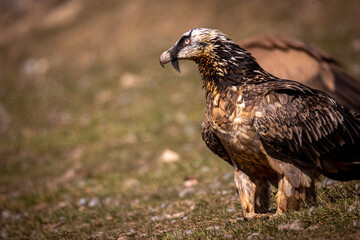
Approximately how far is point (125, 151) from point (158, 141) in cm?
92

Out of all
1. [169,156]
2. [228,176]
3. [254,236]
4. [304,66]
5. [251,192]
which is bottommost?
[254,236]

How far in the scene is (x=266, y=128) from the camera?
4465 millimetres

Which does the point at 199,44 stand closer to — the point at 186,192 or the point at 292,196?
the point at 292,196

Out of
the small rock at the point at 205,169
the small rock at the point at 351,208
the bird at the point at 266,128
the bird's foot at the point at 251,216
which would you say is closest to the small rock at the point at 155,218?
the bird's foot at the point at 251,216

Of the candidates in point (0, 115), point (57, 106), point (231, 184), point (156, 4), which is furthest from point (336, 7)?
point (0, 115)

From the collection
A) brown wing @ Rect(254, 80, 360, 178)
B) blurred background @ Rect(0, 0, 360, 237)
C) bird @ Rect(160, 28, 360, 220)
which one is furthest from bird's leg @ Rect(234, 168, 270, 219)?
blurred background @ Rect(0, 0, 360, 237)

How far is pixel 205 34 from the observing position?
16.3ft

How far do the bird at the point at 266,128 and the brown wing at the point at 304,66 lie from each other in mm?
2309

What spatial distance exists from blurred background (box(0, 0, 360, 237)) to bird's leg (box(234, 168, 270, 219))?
4.54 ft

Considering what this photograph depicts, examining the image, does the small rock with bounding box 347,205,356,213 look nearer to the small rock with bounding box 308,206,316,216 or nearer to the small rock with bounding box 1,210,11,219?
the small rock with bounding box 308,206,316,216

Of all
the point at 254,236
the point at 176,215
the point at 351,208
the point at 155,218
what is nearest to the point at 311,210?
the point at 351,208

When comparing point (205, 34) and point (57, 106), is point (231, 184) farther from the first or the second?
point (57, 106)

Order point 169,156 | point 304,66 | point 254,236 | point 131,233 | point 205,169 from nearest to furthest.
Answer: point 254,236 → point 131,233 → point 304,66 → point 205,169 → point 169,156

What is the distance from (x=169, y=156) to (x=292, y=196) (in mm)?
5425
